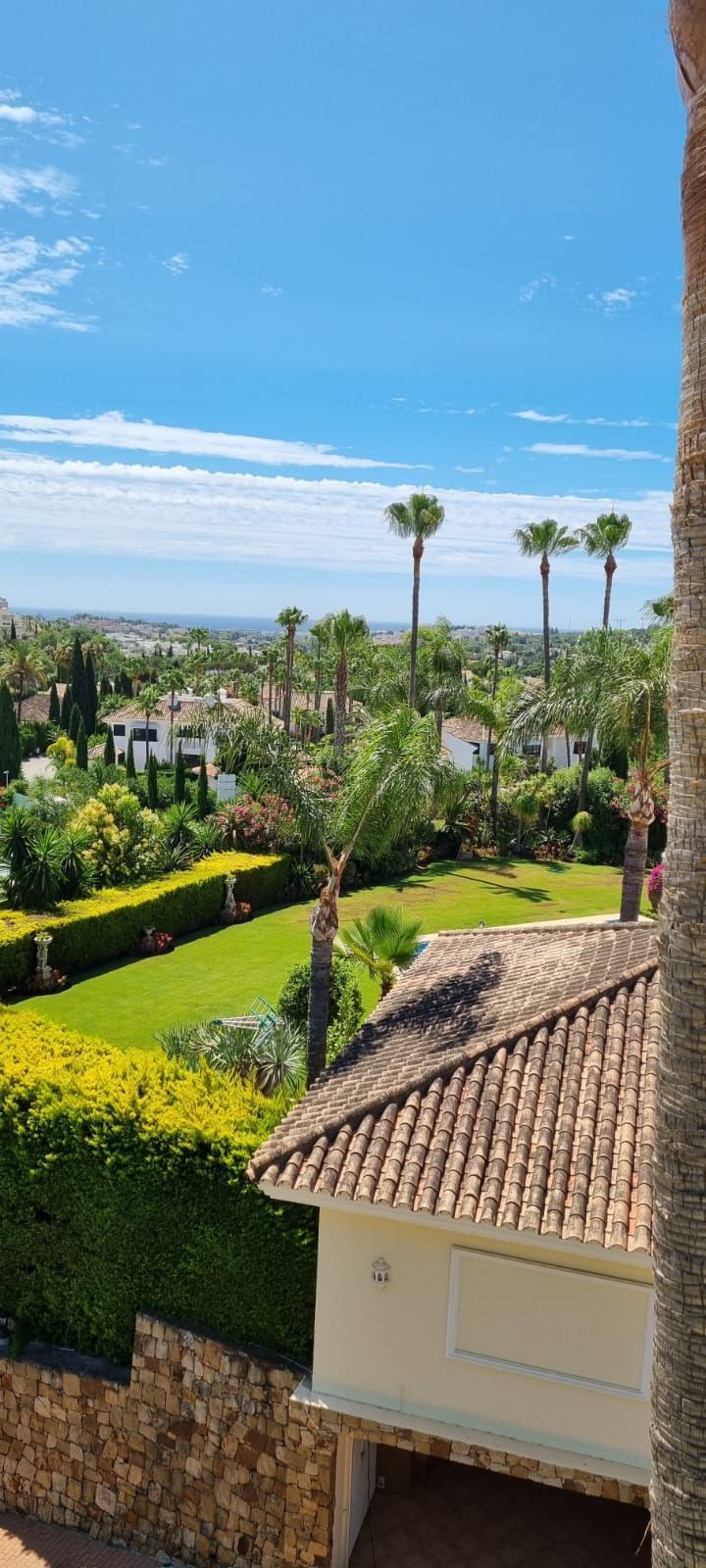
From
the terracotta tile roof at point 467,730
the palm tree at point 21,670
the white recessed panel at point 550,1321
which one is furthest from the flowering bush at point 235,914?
the palm tree at point 21,670

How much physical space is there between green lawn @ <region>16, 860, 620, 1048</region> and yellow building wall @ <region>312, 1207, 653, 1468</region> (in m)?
10.4

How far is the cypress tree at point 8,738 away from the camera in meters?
60.5

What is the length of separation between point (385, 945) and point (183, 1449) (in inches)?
290

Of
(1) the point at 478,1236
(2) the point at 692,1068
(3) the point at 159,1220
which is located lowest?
(3) the point at 159,1220

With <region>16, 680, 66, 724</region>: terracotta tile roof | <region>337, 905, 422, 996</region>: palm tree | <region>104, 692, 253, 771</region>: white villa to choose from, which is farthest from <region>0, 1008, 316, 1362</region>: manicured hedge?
<region>16, 680, 66, 724</region>: terracotta tile roof

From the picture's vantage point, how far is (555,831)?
1620 inches

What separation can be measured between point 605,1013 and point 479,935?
5.53 metres

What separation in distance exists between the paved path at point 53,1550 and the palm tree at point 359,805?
5442 millimetres

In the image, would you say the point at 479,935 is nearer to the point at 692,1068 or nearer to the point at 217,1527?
the point at 217,1527

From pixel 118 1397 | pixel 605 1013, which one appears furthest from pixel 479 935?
pixel 118 1397

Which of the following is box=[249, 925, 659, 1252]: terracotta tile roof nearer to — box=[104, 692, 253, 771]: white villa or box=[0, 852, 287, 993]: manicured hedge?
box=[0, 852, 287, 993]: manicured hedge

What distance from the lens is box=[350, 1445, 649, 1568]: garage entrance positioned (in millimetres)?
10484

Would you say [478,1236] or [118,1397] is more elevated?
[478,1236]

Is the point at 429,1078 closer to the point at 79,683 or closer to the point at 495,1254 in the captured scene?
the point at 495,1254
